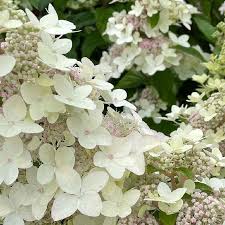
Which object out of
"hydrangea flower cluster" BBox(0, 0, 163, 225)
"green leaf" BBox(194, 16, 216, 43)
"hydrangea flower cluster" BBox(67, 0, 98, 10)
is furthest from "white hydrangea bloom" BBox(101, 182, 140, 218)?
"hydrangea flower cluster" BBox(67, 0, 98, 10)

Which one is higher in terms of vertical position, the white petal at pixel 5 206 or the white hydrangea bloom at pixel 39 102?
the white hydrangea bloom at pixel 39 102

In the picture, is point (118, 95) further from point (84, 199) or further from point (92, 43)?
point (92, 43)

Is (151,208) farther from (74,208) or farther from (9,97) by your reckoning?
(9,97)

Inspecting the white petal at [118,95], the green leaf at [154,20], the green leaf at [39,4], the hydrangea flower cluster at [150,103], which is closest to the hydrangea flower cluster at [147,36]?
the green leaf at [154,20]

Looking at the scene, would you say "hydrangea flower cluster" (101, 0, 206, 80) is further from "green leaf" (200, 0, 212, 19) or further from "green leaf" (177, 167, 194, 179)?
"green leaf" (177, 167, 194, 179)

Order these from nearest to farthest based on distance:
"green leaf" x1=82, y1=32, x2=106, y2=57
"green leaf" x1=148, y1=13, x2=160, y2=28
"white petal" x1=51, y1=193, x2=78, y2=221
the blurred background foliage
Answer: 1. "white petal" x1=51, y1=193, x2=78, y2=221
2. "green leaf" x1=148, y1=13, x2=160, y2=28
3. the blurred background foliage
4. "green leaf" x1=82, y1=32, x2=106, y2=57

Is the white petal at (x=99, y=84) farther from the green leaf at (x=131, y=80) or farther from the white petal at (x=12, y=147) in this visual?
the green leaf at (x=131, y=80)

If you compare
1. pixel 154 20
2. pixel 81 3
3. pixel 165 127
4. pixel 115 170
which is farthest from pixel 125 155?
pixel 81 3

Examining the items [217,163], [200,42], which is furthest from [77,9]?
[217,163]
